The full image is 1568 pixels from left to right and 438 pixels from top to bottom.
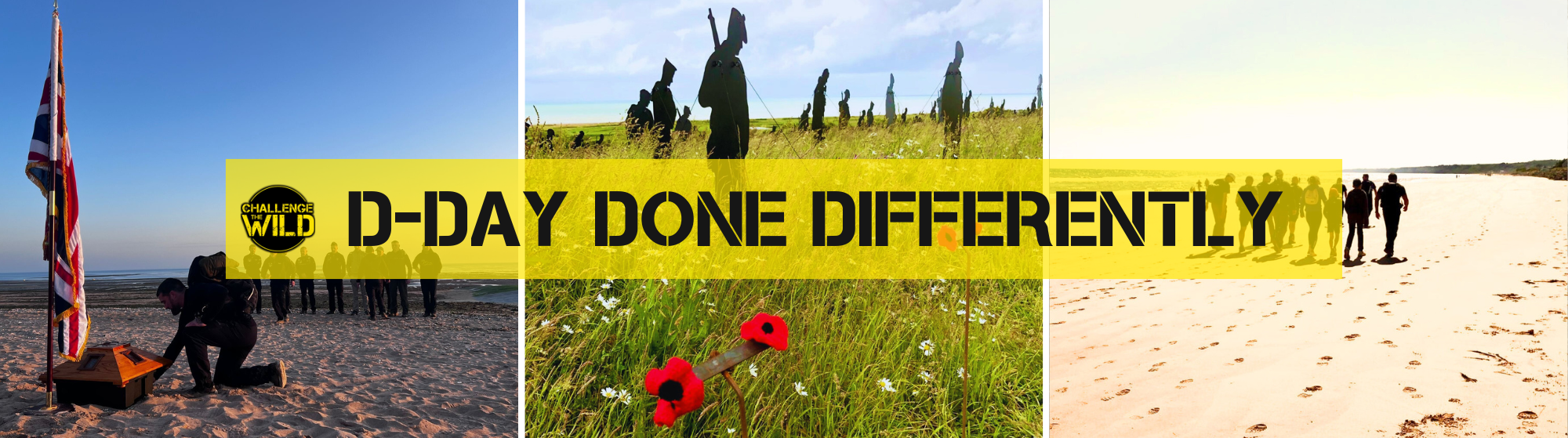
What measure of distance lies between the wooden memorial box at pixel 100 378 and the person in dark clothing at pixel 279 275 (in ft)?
19.4

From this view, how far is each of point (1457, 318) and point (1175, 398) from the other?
4.05 metres

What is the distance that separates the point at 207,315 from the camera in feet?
17.0

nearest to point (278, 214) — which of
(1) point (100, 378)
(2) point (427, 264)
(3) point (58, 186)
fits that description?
(3) point (58, 186)

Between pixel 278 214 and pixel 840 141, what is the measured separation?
A: 492 centimetres

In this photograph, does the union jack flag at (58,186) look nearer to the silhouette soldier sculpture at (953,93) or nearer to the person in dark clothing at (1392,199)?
the silhouette soldier sculpture at (953,93)

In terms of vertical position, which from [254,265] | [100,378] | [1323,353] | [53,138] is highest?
[53,138]

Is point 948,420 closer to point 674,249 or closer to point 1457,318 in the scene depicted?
point 674,249

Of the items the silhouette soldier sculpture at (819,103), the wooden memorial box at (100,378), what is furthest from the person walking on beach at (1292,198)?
the wooden memorial box at (100,378)

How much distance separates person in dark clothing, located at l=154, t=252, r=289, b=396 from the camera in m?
5.12

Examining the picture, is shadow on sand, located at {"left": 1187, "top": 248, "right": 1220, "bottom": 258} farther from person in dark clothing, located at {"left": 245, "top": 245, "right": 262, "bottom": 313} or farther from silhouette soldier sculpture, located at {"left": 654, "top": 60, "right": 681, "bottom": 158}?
person in dark clothing, located at {"left": 245, "top": 245, "right": 262, "bottom": 313}

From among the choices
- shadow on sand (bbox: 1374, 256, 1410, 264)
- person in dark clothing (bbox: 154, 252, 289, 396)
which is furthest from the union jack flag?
shadow on sand (bbox: 1374, 256, 1410, 264)

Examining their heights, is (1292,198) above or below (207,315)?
above

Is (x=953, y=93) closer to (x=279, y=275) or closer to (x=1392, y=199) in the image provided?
(x=1392, y=199)

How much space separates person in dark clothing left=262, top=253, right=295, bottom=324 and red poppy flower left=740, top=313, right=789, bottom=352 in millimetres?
11577
